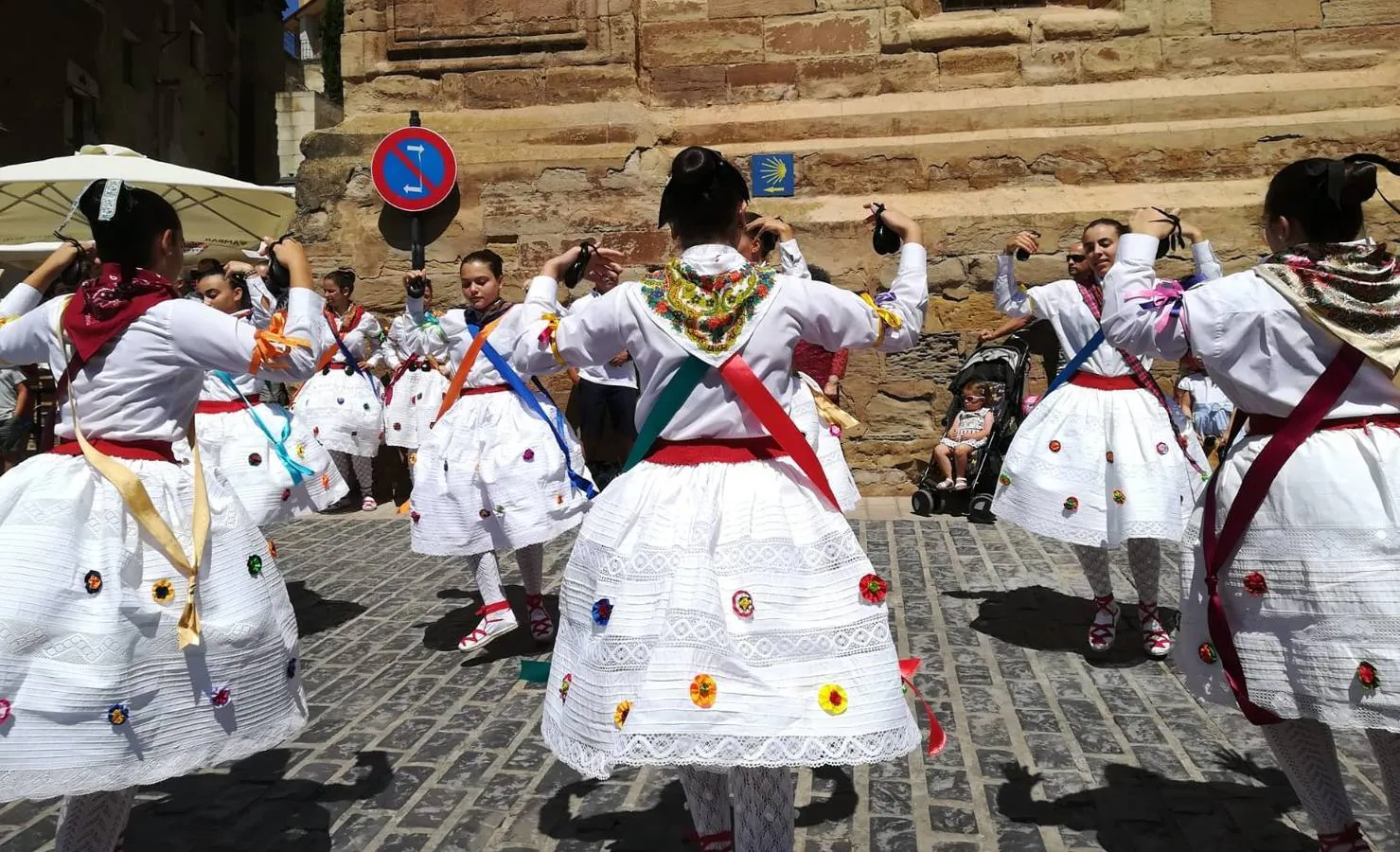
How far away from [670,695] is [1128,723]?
8.28ft

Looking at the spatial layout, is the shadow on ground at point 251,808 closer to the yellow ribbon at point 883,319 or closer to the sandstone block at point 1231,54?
the yellow ribbon at point 883,319

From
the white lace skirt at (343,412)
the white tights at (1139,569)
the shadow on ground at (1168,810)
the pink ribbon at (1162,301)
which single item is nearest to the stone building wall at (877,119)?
the white lace skirt at (343,412)

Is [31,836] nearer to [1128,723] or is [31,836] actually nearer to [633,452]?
[633,452]

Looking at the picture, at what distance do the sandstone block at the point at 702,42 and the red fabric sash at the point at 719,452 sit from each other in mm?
8015

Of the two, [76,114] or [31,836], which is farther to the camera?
[76,114]

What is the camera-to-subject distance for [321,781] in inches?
144

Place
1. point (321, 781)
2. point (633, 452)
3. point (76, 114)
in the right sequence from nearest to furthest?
point (633, 452) < point (321, 781) < point (76, 114)

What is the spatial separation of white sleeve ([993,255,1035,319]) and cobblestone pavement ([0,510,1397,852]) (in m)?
1.63

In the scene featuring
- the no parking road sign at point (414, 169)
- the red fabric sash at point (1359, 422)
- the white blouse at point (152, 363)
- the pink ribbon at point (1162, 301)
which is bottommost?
the red fabric sash at point (1359, 422)

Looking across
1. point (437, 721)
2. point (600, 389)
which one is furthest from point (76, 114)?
point (437, 721)

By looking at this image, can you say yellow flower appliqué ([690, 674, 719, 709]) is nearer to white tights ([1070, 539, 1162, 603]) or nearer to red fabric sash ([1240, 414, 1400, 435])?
red fabric sash ([1240, 414, 1400, 435])

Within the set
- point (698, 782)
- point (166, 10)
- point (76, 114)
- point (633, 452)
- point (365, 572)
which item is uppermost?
point (166, 10)

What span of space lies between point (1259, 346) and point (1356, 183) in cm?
47

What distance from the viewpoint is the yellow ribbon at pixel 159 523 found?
8.64ft
